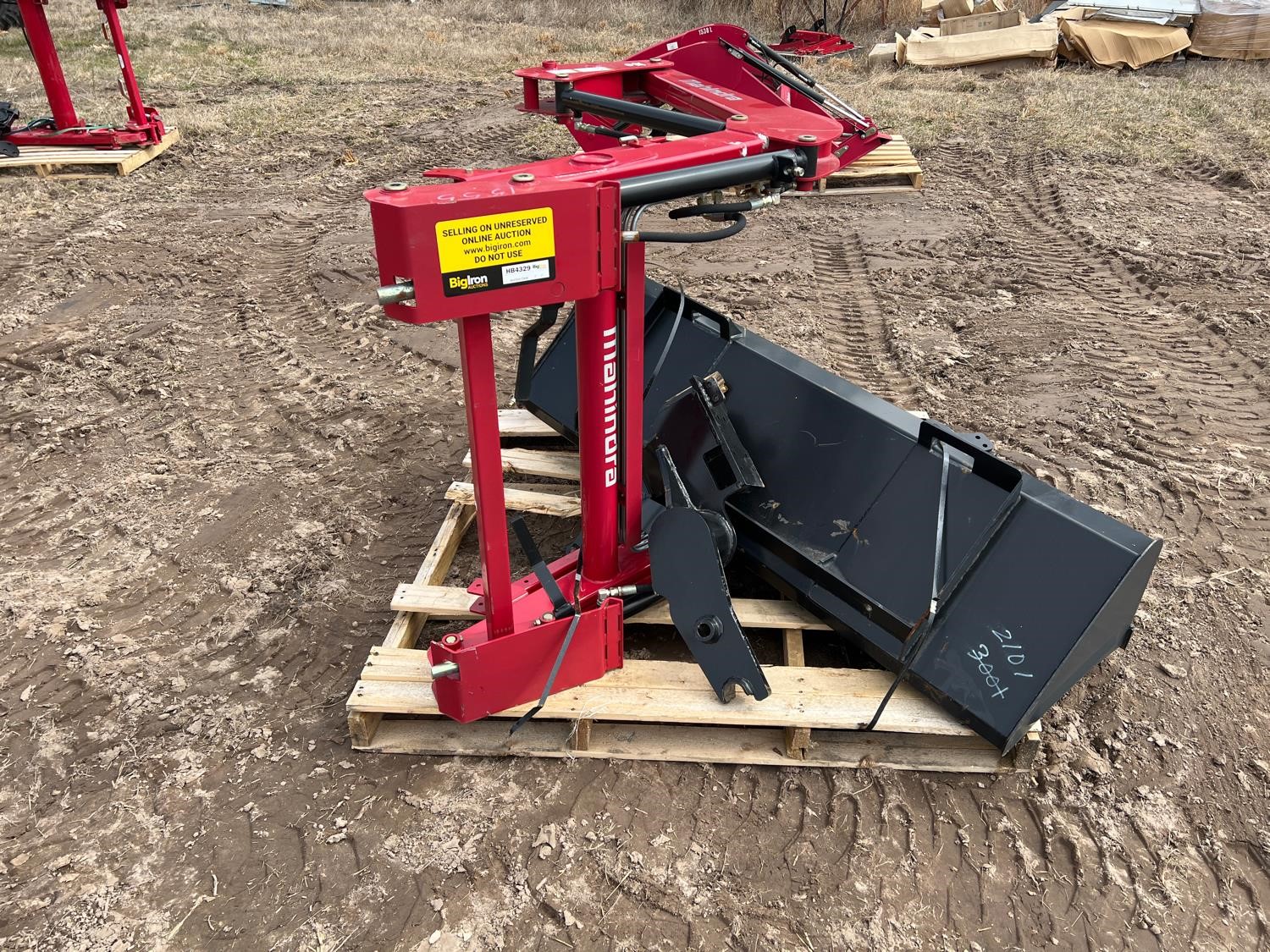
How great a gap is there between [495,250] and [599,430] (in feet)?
2.48

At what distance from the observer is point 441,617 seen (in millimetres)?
3309

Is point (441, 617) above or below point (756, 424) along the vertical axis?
below

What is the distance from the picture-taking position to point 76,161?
25.7 ft

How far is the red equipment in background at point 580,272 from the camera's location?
194 centimetres

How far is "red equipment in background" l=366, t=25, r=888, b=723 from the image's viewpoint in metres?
1.94

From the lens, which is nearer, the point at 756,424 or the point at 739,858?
the point at 739,858

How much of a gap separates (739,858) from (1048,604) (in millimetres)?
1106

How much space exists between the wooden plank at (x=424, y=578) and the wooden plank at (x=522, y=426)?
46 cm

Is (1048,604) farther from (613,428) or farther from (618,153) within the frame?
(618,153)

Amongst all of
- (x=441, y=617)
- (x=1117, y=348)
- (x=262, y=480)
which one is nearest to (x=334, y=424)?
(x=262, y=480)

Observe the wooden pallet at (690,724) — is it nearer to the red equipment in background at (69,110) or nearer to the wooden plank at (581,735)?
the wooden plank at (581,735)

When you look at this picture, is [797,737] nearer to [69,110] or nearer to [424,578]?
[424,578]

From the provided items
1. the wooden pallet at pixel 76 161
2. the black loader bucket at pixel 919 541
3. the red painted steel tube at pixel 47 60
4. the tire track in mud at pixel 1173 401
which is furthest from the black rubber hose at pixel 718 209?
the red painted steel tube at pixel 47 60

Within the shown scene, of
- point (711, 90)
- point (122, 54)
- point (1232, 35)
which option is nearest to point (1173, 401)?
point (711, 90)
